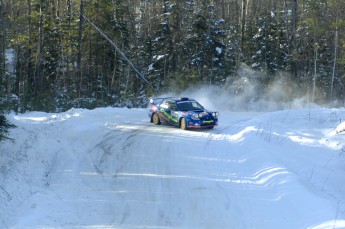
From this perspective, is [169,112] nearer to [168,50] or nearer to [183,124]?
[183,124]

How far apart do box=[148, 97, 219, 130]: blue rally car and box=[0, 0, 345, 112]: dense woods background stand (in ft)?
35.2

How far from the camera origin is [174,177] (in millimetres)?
9781

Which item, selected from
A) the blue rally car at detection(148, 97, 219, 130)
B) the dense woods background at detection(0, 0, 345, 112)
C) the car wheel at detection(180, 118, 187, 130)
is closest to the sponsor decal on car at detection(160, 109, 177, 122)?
the blue rally car at detection(148, 97, 219, 130)

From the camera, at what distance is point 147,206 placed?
766cm

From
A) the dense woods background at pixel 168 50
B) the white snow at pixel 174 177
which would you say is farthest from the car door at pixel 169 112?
the dense woods background at pixel 168 50

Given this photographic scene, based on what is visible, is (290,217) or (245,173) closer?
(290,217)

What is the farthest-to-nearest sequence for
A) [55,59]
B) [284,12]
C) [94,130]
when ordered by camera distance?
[284,12] → [55,59] → [94,130]

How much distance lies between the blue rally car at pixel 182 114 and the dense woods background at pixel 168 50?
10.7 m

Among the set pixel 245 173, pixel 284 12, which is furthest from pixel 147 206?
pixel 284 12

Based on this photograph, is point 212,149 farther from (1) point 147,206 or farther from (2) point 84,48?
(2) point 84,48

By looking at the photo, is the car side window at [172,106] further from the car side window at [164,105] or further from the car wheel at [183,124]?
the car wheel at [183,124]

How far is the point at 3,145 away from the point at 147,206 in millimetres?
6322

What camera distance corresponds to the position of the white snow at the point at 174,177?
23.0ft

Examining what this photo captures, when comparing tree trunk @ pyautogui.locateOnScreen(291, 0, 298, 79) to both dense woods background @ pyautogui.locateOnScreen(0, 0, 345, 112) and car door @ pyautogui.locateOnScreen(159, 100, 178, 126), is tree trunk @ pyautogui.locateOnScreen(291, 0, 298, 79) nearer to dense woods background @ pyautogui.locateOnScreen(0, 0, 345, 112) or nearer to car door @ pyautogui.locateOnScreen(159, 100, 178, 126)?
dense woods background @ pyautogui.locateOnScreen(0, 0, 345, 112)
